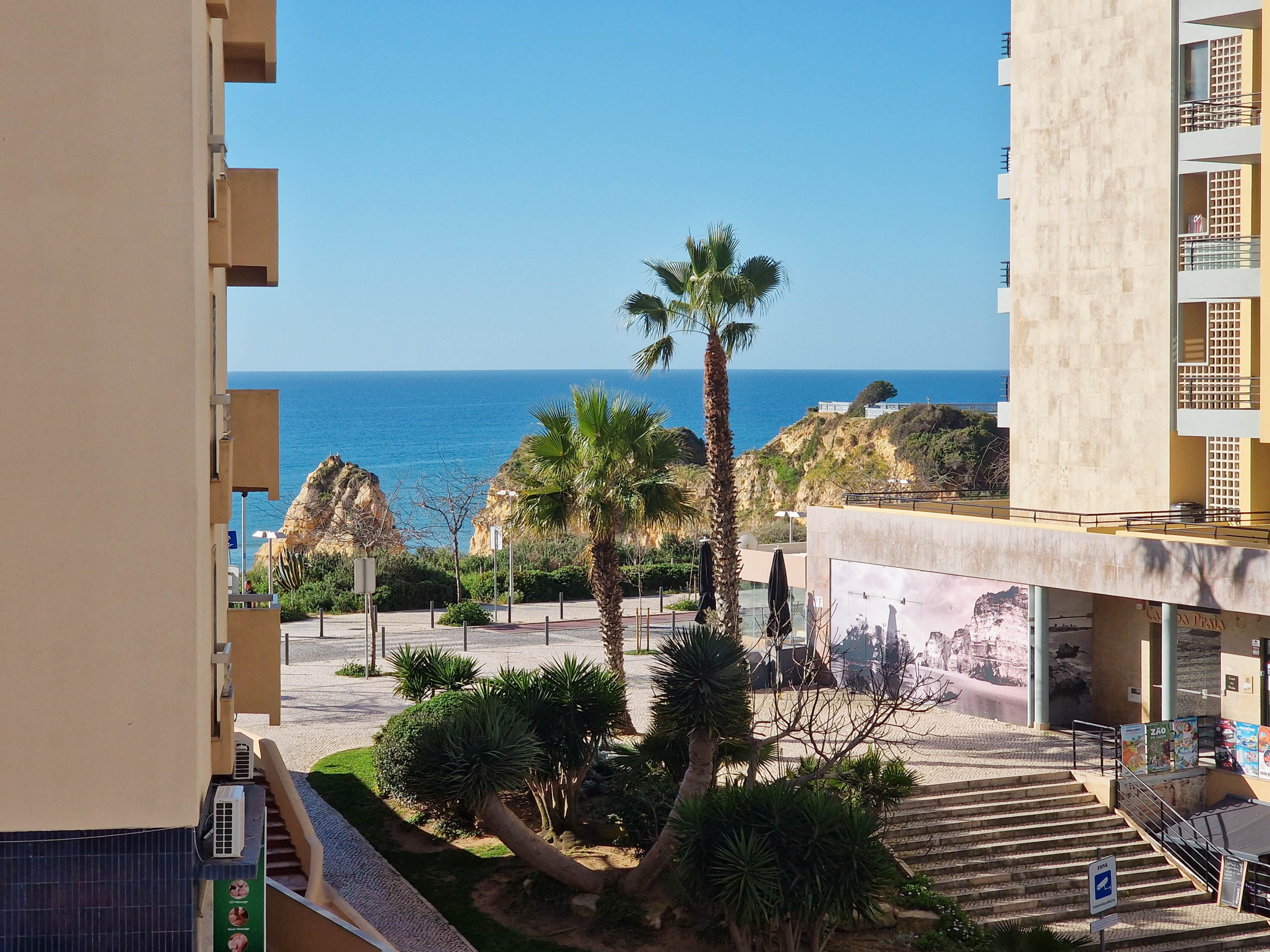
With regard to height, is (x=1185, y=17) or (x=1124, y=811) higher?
(x=1185, y=17)

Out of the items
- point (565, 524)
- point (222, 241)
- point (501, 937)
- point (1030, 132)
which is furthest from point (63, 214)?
point (1030, 132)

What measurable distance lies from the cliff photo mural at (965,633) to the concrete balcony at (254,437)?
55.5ft

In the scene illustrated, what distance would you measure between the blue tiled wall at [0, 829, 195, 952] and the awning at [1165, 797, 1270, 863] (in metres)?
16.2

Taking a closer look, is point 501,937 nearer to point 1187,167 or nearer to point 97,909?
point 97,909

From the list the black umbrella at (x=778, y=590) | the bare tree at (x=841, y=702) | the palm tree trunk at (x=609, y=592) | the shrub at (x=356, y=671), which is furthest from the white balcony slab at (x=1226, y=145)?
the shrub at (x=356, y=671)

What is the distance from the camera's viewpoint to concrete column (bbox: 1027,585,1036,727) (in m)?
25.4

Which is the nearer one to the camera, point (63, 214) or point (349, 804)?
point (63, 214)

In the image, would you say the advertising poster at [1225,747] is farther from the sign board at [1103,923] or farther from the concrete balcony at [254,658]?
the concrete balcony at [254,658]

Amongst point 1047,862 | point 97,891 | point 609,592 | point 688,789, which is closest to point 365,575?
point 609,592

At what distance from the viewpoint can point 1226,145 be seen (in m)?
23.5

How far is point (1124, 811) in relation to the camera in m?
21.4

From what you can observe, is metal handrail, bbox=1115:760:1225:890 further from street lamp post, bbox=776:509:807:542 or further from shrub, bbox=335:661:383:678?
shrub, bbox=335:661:383:678

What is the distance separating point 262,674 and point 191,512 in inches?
153

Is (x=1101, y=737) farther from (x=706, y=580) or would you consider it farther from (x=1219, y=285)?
(x=706, y=580)
